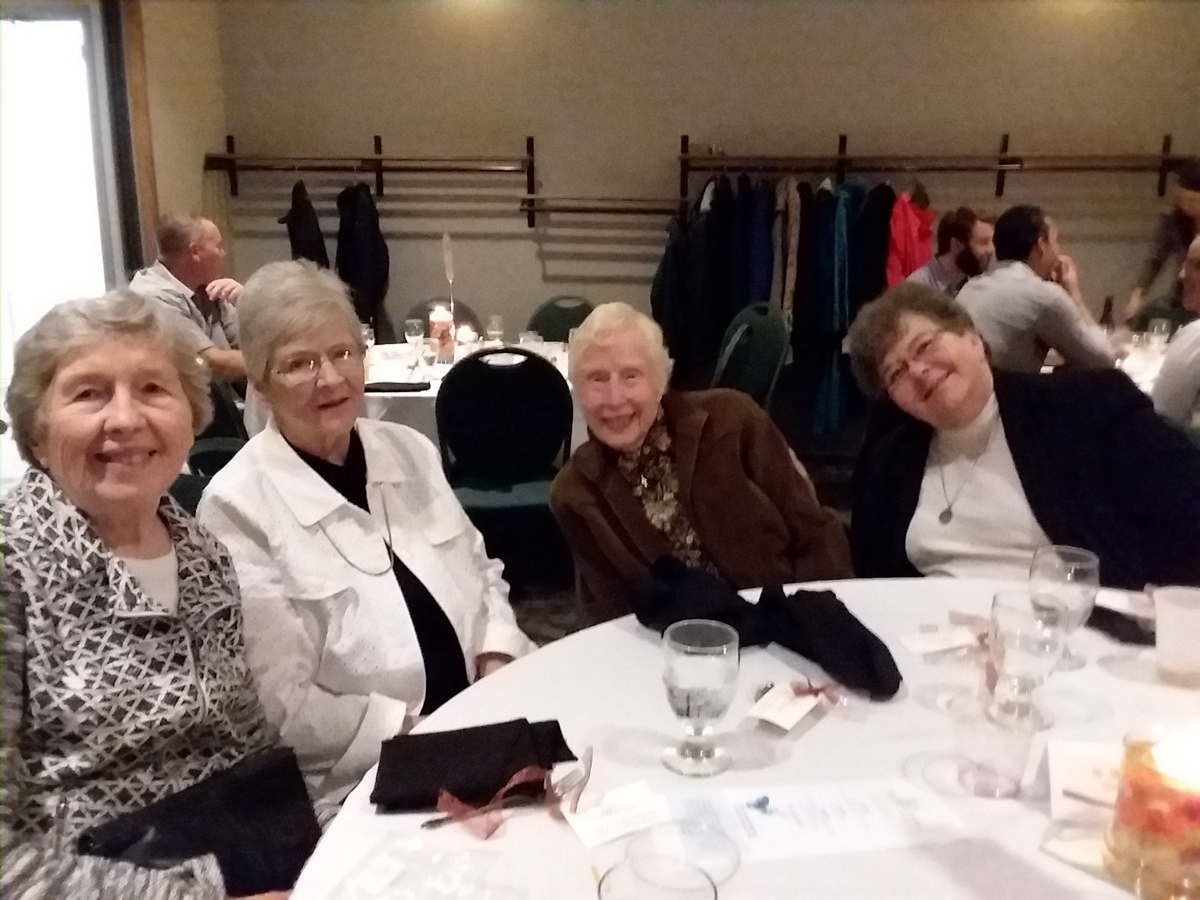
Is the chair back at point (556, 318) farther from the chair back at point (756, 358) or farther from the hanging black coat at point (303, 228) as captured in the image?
the chair back at point (756, 358)

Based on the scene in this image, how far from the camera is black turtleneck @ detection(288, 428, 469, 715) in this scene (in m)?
1.84

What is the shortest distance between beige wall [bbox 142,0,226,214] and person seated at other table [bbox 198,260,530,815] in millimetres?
3428

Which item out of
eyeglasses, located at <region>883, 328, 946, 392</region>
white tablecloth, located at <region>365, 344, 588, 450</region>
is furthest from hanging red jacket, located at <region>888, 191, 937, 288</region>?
eyeglasses, located at <region>883, 328, 946, 392</region>

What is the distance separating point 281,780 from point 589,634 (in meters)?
0.49

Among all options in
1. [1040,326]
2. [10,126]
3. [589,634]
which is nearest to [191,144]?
[10,126]

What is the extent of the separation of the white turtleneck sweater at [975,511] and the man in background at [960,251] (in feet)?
8.60

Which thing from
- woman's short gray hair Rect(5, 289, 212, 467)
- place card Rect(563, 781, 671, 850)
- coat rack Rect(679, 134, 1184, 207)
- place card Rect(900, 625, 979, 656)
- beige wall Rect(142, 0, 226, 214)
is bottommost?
place card Rect(563, 781, 671, 850)

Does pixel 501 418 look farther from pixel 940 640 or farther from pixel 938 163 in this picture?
pixel 938 163

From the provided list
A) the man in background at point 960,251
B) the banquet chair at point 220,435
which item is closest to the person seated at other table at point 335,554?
the banquet chair at point 220,435

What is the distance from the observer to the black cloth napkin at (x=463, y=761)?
1.16 metres

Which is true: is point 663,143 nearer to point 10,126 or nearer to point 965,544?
point 10,126

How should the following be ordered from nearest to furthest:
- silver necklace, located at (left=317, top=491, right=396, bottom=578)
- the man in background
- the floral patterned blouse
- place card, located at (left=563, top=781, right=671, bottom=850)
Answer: place card, located at (left=563, top=781, right=671, bottom=850) < silver necklace, located at (left=317, top=491, right=396, bottom=578) < the floral patterned blouse < the man in background

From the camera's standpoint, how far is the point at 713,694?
1244mm

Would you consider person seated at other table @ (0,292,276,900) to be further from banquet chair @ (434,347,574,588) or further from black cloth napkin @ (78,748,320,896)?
banquet chair @ (434,347,574,588)
